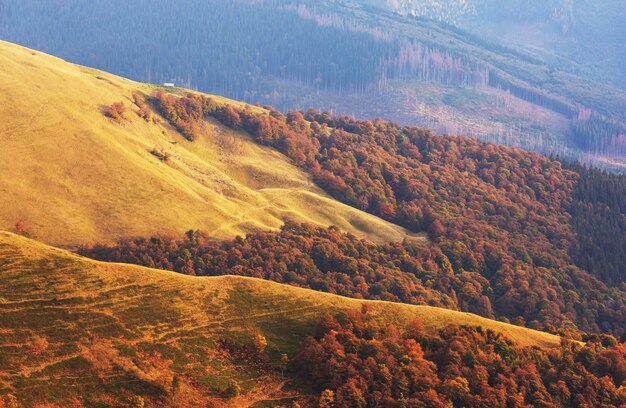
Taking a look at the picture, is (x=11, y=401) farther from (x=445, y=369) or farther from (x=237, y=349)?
(x=445, y=369)

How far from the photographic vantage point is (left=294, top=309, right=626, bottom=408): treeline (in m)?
128

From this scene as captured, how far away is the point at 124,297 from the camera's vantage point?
131500mm

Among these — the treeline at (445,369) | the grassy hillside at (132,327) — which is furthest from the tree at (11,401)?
the treeline at (445,369)

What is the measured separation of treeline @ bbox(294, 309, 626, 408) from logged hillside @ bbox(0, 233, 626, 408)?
255 millimetres

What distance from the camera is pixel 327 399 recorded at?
122500 millimetres

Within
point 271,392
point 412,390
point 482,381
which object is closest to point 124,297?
point 271,392

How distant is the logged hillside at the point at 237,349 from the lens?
116 m

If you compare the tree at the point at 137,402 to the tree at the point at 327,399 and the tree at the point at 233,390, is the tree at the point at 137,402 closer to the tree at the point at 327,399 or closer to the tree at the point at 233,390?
the tree at the point at 233,390

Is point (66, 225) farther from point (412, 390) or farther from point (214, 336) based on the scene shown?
point (412, 390)

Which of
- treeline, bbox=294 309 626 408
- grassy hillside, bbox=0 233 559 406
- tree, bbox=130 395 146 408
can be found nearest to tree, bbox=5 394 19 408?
grassy hillside, bbox=0 233 559 406

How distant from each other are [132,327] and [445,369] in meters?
58.6

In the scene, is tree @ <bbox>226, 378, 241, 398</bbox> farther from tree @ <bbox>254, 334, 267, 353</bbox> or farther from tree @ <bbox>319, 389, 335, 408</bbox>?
tree @ <bbox>319, 389, 335, 408</bbox>

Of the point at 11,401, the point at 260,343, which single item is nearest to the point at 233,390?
the point at 260,343

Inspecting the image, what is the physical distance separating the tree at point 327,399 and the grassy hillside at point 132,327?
18.8 feet
